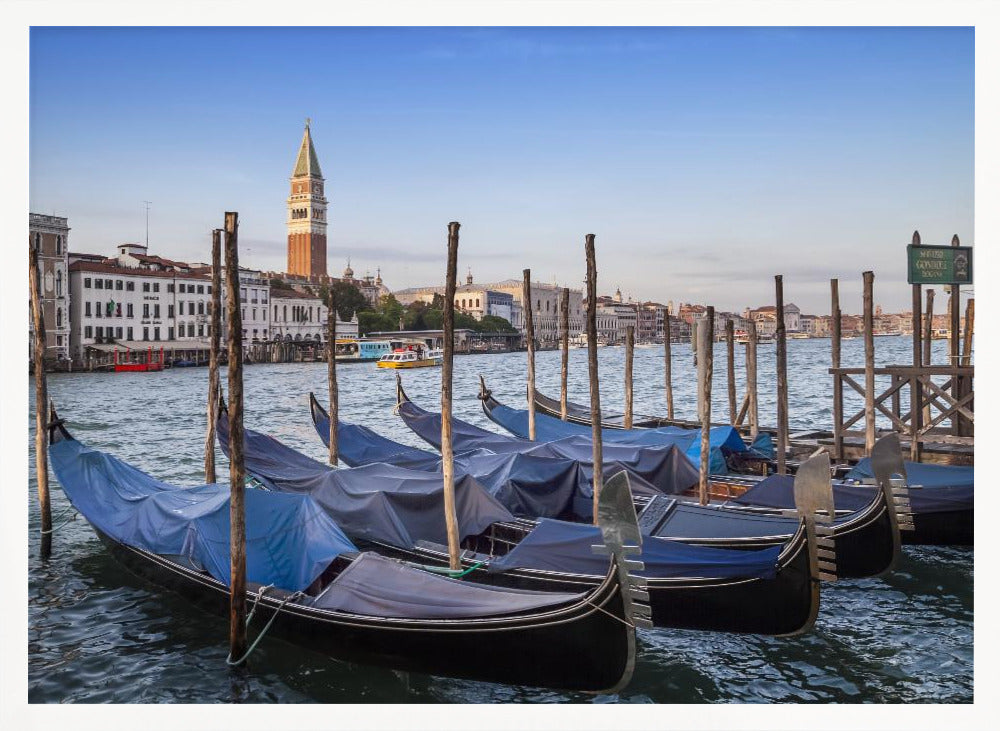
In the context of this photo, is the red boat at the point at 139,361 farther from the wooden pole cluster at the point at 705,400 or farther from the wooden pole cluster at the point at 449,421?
the wooden pole cluster at the point at 449,421

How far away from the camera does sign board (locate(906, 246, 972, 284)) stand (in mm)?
5418

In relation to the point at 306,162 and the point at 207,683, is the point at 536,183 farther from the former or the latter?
the point at 306,162

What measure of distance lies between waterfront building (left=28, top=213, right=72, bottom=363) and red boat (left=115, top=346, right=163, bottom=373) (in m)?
2.33

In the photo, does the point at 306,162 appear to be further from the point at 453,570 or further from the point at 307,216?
the point at 453,570

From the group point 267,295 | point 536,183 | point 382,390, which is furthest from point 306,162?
point 536,183

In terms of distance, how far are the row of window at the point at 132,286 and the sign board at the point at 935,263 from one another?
71.0ft

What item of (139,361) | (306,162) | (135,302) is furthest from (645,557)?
(306,162)

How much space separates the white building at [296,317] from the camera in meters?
36.5

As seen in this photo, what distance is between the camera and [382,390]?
22.9 metres

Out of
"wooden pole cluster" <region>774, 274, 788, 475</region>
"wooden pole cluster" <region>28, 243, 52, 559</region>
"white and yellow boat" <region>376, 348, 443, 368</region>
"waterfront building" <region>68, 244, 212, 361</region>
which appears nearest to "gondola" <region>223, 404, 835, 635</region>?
"wooden pole cluster" <region>28, 243, 52, 559</region>

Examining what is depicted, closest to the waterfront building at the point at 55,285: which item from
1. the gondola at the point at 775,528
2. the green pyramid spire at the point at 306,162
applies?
the gondola at the point at 775,528
